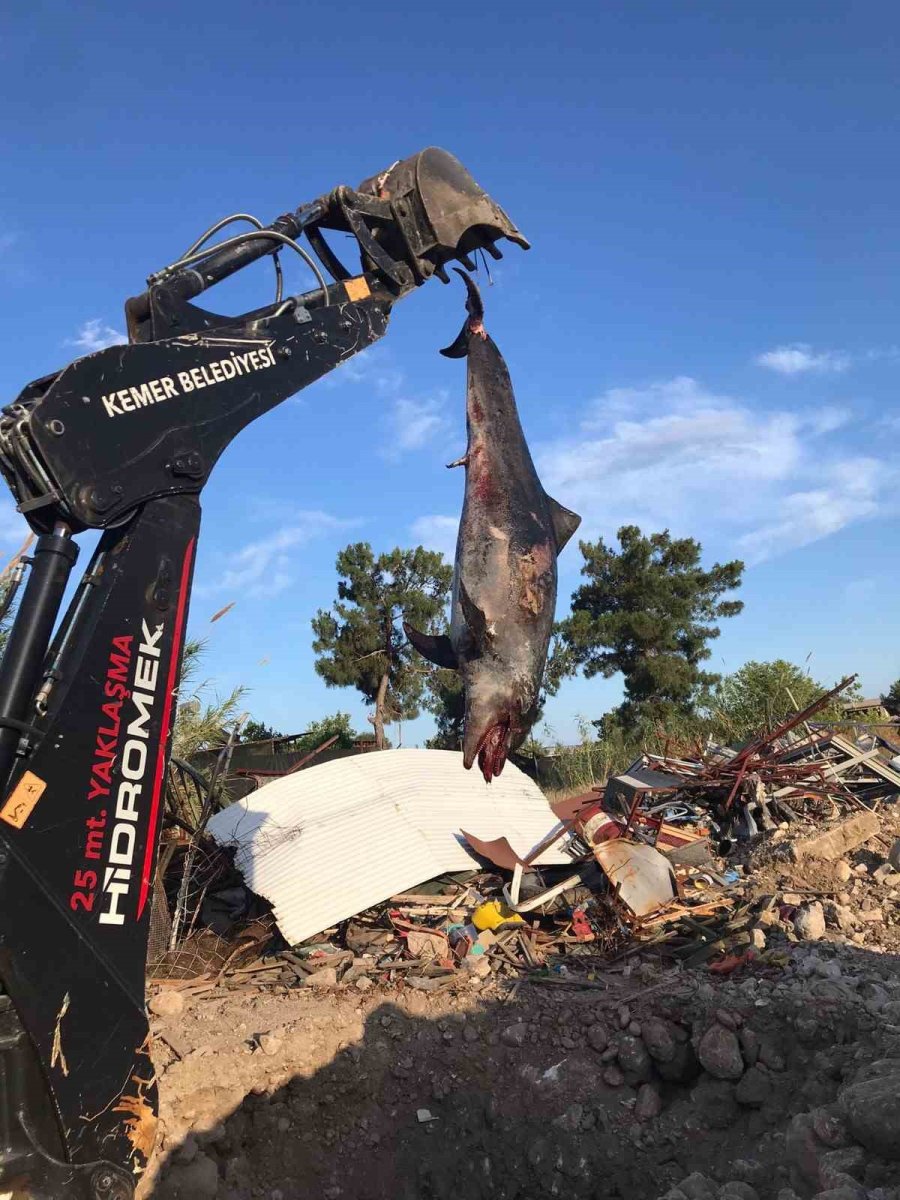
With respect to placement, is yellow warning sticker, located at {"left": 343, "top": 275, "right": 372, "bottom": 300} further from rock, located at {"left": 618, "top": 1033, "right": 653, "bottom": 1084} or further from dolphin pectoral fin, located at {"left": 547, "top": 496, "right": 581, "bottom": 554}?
rock, located at {"left": 618, "top": 1033, "right": 653, "bottom": 1084}

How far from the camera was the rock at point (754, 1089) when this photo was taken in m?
5.15

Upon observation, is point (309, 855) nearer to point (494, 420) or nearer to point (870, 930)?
point (870, 930)

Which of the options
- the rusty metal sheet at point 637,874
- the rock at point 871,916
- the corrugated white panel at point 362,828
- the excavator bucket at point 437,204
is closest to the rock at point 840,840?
the rock at point 871,916

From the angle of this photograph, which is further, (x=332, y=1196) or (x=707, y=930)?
(x=707, y=930)

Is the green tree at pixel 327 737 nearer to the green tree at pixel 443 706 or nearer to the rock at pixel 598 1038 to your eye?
the green tree at pixel 443 706

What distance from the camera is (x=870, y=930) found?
310 inches

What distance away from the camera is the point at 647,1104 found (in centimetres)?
545

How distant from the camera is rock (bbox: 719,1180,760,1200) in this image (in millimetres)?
3746

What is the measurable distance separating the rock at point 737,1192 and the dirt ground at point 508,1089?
29.1 inches

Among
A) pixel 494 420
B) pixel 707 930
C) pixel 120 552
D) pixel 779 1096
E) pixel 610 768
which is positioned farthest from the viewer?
pixel 610 768

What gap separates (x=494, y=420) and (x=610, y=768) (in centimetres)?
1440

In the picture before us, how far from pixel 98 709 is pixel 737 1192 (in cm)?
344

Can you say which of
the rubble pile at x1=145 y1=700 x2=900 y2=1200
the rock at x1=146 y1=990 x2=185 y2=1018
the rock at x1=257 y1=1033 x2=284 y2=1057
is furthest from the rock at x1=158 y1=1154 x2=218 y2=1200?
the rock at x1=146 y1=990 x2=185 y2=1018

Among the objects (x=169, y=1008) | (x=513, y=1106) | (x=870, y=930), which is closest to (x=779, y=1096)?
(x=513, y=1106)
